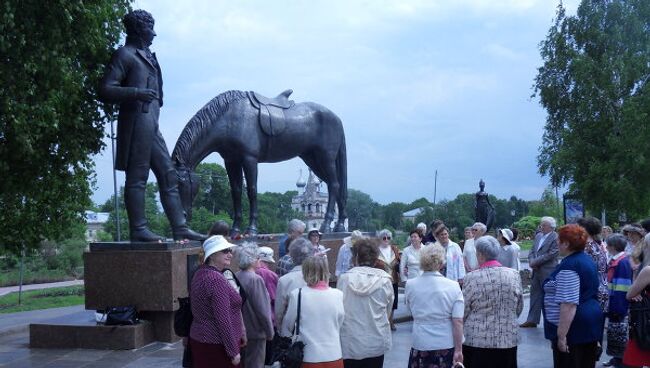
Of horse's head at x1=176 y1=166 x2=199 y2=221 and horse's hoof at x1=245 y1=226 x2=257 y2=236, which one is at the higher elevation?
horse's head at x1=176 y1=166 x2=199 y2=221

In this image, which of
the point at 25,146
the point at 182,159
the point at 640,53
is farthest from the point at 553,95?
the point at 25,146

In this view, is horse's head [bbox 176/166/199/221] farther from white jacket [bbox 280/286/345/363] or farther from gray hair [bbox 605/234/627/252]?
gray hair [bbox 605/234/627/252]

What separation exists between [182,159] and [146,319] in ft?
7.79

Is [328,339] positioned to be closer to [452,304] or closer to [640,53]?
[452,304]

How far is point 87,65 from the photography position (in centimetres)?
977

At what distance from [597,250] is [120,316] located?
5853 millimetres

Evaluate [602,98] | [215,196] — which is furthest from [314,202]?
[215,196]

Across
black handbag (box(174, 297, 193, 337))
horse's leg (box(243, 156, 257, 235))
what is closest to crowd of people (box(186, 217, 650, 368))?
black handbag (box(174, 297, 193, 337))

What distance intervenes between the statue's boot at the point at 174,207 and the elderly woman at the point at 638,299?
5.36m

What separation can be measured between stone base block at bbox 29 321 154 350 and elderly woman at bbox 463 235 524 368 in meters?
4.35

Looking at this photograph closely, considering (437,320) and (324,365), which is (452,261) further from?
(324,365)

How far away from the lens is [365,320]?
500 centimetres

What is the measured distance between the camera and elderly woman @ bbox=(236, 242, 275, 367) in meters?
5.44

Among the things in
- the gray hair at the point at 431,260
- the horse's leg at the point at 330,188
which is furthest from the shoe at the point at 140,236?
the horse's leg at the point at 330,188
